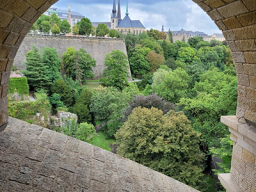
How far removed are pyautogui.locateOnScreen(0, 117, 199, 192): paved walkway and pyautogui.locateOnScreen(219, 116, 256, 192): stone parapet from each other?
2.22 feet

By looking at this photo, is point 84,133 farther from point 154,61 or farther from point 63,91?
point 154,61

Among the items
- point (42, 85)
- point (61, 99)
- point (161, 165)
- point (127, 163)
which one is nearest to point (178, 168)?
point (161, 165)

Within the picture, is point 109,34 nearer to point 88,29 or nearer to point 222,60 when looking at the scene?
point 88,29

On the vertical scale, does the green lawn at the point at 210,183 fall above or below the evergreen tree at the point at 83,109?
below

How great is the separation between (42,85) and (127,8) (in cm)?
4945

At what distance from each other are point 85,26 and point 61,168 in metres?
33.7

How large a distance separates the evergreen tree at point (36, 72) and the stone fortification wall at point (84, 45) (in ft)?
22.2

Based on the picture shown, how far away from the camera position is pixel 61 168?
2258 millimetres

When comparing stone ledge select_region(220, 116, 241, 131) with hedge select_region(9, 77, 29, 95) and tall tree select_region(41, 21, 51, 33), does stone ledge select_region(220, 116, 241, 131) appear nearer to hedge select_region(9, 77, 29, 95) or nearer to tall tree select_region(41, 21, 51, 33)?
hedge select_region(9, 77, 29, 95)

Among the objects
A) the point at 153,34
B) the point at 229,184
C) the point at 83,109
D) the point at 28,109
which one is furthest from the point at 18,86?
the point at 153,34

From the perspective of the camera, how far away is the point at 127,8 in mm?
59938

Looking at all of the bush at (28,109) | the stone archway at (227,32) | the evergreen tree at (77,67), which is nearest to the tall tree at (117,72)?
the evergreen tree at (77,67)

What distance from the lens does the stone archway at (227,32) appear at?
1.83 m

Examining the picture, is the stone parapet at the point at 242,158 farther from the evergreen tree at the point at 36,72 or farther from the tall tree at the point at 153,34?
the tall tree at the point at 153,34
